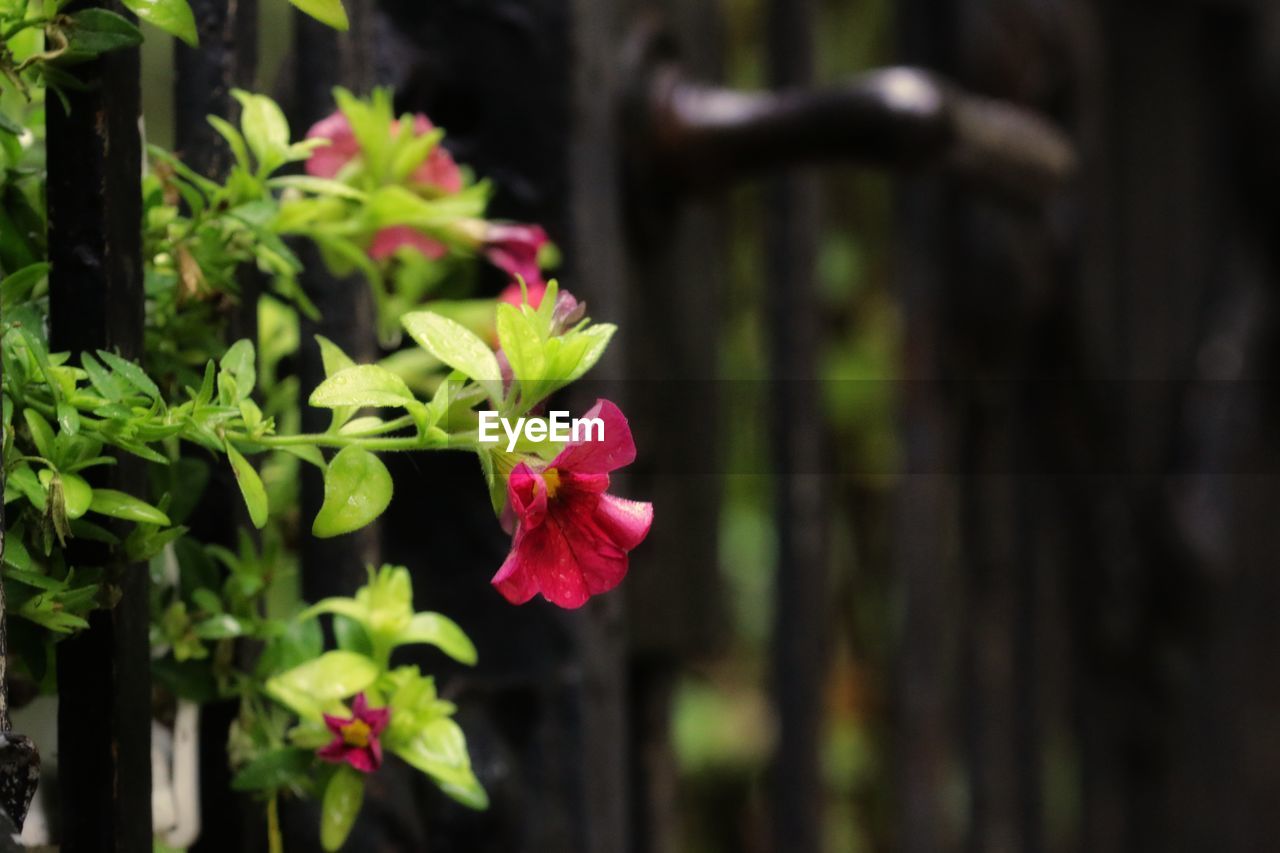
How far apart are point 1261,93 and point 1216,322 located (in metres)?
0.31

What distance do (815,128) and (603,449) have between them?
18.4 inches

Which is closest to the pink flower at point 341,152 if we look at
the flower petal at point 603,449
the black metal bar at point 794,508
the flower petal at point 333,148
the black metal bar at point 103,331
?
the flower petal at point 333,148

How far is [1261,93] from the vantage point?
187 cm

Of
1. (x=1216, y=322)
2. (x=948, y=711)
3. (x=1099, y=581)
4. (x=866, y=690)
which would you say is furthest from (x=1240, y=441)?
(x=948, y=711)

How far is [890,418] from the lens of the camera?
1424 mm

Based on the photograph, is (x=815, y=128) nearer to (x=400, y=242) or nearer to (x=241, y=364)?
(x=400, y=242)

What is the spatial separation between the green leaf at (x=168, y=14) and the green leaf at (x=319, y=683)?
7.3 inches

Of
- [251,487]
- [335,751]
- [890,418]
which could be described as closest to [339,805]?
[335,751]

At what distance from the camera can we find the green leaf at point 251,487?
343mm

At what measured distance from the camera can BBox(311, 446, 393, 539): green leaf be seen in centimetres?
34

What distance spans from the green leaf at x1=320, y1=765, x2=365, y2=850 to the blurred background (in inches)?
4.6

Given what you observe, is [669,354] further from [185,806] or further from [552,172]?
[185,806]

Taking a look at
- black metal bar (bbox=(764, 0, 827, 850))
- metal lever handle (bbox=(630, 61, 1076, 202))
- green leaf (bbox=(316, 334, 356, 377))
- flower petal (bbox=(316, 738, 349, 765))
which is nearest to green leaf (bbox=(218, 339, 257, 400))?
green leaf (bbox=(316, 334, 356, 377))

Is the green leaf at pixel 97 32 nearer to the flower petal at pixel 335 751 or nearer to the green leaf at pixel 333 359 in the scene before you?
the green leaf at pixel 333 359
